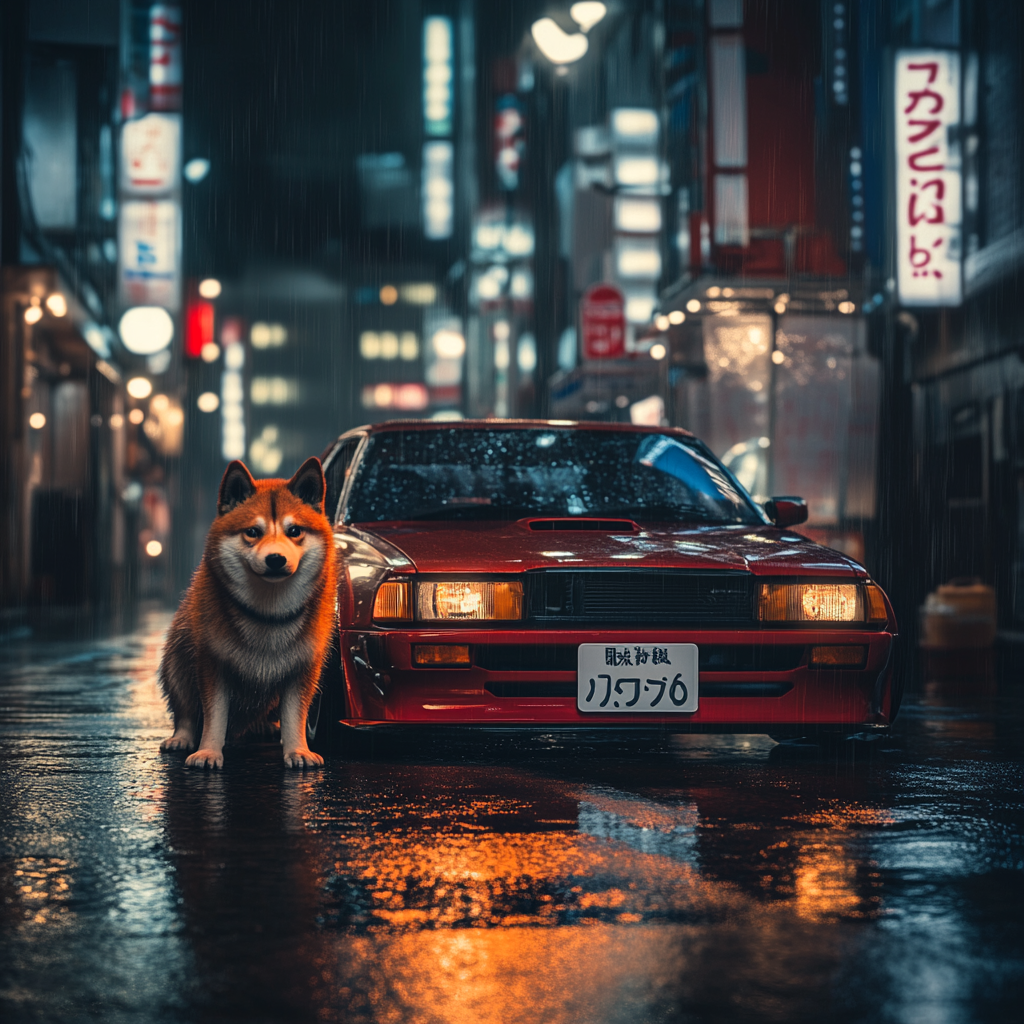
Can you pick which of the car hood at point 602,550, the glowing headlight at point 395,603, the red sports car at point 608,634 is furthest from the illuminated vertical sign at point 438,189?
the glowing headlight at point 395,603

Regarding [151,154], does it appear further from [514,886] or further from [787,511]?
[514,886]

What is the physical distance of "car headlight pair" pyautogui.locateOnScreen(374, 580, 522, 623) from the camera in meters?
5.38

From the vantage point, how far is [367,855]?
3.91 m

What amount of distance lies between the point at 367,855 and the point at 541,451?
318cm

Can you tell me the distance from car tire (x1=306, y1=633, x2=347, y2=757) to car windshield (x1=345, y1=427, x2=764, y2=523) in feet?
3.12

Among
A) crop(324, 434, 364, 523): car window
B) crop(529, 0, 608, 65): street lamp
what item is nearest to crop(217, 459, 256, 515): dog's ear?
crop(324, 434, 364, 523): car window

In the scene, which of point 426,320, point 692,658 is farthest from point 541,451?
point 426,320

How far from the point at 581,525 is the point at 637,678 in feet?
2.97

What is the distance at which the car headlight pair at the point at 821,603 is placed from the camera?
5.48 m

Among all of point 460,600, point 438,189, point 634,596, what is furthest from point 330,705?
point 438,189

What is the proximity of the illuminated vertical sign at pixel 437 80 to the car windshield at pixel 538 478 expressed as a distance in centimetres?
8225

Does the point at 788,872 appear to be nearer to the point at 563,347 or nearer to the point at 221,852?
the point at 221,852

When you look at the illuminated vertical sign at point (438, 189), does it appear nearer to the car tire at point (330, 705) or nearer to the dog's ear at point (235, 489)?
the car tire at point (330, 705)

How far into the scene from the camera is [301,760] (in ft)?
17.7
